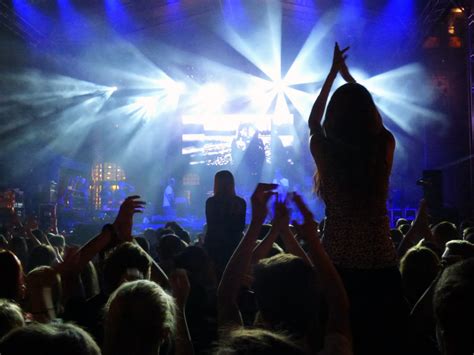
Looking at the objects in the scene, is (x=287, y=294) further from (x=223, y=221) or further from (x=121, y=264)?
(x=223, y=221)

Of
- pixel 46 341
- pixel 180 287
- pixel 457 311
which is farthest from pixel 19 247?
pixel 457 311

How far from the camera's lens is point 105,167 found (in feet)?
67.1

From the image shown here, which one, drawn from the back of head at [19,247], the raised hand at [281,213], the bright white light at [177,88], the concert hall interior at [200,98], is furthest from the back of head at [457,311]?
the bright white light at [177,88]

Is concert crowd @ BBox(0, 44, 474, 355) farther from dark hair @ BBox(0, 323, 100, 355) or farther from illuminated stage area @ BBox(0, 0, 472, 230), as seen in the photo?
illuminated stage area @ BBox(0, 0, 472, 230)

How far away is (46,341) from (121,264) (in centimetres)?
148

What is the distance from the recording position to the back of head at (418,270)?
295cm

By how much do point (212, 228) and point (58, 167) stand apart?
14620 mm

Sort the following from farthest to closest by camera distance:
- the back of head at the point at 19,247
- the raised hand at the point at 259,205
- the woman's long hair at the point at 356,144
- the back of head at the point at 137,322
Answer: the back of head at the point at 19,247 < the woman's long hair at the point at 356,144 < the raised hand at the point at 259,205 < the back of head at the point at 137,322

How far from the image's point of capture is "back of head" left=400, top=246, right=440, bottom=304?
2.95m

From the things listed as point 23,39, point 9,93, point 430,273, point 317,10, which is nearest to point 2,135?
point 9,93

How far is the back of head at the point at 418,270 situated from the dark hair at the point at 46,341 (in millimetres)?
2304

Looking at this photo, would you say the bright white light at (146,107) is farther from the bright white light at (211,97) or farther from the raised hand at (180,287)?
the raised hand at (180,287)

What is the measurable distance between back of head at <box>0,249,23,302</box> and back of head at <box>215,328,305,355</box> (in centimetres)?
198

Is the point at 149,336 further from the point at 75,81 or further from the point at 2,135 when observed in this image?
the point at 75,81
